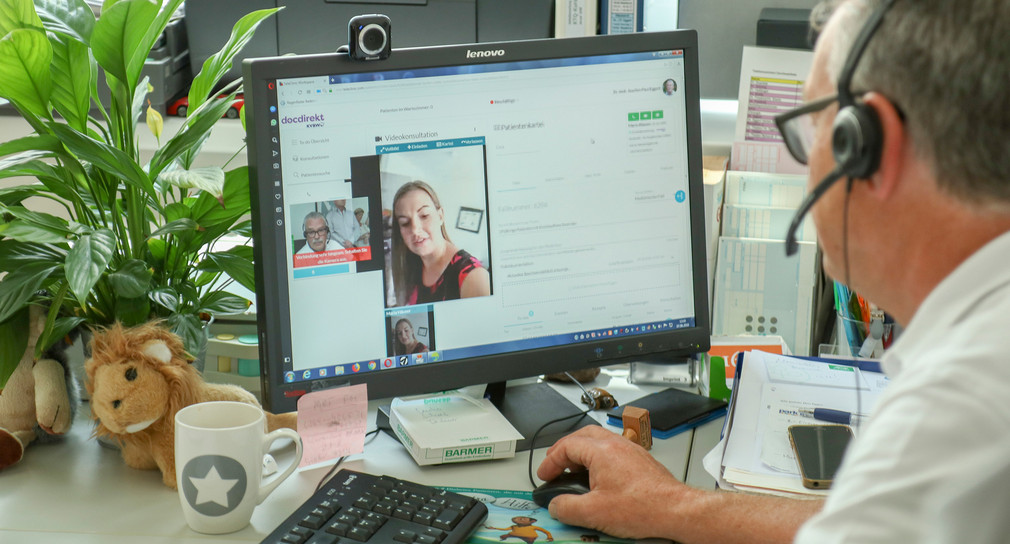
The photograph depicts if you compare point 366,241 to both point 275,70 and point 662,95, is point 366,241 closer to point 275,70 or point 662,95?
point 275,70

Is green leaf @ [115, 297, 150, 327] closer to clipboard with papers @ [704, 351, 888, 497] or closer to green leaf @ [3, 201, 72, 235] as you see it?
green leaf @ [3, 201, 72, 235]

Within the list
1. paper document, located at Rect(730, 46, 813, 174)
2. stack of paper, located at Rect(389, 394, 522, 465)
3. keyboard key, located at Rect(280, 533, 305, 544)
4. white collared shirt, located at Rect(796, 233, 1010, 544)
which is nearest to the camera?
white collared shirt, located at Rect(796, 233, 1010, 544)

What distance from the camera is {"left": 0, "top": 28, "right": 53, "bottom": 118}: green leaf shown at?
930 millimetres

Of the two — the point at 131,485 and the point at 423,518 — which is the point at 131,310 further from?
the point at 423,518

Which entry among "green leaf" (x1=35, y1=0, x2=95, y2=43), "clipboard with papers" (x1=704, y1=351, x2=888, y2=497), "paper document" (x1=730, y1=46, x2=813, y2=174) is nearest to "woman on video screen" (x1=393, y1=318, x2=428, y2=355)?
"clipboard with papers" (x1=704, y1=351, x2=888, y2=497)

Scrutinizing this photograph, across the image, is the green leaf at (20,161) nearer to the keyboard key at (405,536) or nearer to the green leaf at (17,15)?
the green leaf at (17,15)

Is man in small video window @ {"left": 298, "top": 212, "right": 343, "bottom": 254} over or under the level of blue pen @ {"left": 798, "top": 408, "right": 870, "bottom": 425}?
over

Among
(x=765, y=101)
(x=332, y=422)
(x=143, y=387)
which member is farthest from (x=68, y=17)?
(x=765, y=101)

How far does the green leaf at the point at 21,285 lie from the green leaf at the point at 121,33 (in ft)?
0.72

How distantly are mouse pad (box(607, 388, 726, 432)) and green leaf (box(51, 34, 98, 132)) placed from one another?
0.72 metres

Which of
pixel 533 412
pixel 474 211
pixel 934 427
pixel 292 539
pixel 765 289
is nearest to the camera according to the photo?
pixel 934 427

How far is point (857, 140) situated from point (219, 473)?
63 centimetres

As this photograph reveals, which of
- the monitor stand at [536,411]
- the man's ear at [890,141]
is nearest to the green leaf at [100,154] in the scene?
the monitor stand at [536,411]

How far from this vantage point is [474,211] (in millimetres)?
1050
